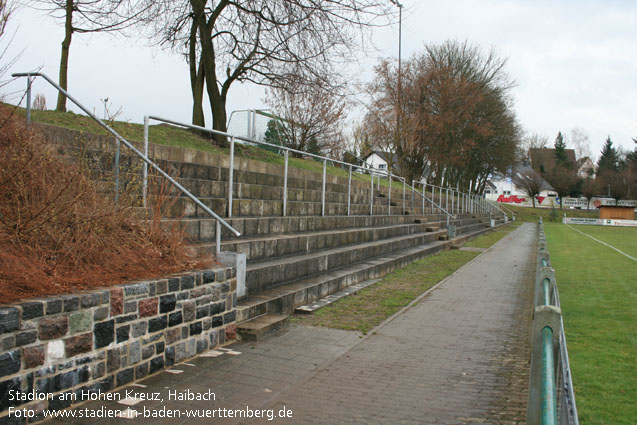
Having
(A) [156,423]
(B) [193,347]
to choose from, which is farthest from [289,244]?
(A) [156,423]

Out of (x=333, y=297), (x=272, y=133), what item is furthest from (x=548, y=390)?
(x=272, y=133)

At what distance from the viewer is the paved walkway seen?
4.08 metres

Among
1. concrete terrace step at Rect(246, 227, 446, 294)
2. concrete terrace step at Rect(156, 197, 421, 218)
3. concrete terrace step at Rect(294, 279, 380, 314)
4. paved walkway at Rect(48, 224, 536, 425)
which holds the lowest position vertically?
paved walkway at Rect(48, 224, 536, 425)

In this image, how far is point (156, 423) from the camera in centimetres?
368

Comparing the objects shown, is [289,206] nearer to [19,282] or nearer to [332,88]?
[332,88]

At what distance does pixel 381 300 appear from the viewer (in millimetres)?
8711

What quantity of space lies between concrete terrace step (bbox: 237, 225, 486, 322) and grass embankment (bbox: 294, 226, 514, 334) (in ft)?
0.76

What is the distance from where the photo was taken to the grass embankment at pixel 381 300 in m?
7.06

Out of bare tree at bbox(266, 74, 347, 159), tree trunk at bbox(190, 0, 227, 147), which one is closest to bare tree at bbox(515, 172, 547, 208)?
bare tree at bbox(266, 74, 347, 159)

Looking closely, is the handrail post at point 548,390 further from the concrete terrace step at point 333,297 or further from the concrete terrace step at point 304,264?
the concrete terrace step at point 333,297

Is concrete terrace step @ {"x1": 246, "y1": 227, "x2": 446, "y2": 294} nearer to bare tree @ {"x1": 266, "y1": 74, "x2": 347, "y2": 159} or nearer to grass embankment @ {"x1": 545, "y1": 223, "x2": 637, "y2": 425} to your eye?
grass embankment @ {"x1": 545, "y1": 223, "x2": 637, "y2": 425}

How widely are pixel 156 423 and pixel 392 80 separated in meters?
29.9

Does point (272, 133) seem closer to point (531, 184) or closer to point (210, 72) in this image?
point (210, 72)

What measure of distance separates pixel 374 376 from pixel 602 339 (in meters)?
3.76
